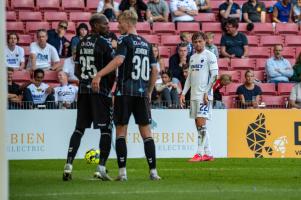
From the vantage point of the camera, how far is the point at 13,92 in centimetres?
2073

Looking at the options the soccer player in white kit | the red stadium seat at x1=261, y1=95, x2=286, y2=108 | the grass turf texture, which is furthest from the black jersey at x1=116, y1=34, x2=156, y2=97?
the red stadium seat at x1=261, y1=95, x2=286, y2=108

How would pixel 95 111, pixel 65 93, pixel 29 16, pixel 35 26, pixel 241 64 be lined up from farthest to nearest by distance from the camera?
pixel 241 64, pixel 29 16, pixel 35 26, pixel 65 93, pixel 95 111

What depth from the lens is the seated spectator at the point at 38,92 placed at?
20234 mm

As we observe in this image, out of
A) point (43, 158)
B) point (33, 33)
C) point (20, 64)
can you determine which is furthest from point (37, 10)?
point (43, 158)

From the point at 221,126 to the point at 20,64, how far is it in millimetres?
4966

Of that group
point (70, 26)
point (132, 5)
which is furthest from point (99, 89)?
point (132, 5)

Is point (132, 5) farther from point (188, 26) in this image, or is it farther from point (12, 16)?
point (12, 16)

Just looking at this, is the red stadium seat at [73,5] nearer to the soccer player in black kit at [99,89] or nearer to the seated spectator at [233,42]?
the seated spectator at [233,42]

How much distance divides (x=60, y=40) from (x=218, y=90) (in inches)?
167

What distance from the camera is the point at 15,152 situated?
19297 mm

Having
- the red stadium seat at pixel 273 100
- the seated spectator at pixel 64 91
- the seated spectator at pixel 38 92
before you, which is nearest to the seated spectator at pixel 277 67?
the red stadium seat at pixel 273 100

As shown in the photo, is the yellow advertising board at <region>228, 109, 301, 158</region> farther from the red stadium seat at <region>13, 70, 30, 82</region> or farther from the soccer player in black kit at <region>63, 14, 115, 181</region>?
the soccer player in black kit at <region>63, 14, 115, 181</region>

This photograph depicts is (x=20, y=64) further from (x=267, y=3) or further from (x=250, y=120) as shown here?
(x=267, y=3)

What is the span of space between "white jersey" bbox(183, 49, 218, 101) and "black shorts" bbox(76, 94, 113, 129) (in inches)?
185
